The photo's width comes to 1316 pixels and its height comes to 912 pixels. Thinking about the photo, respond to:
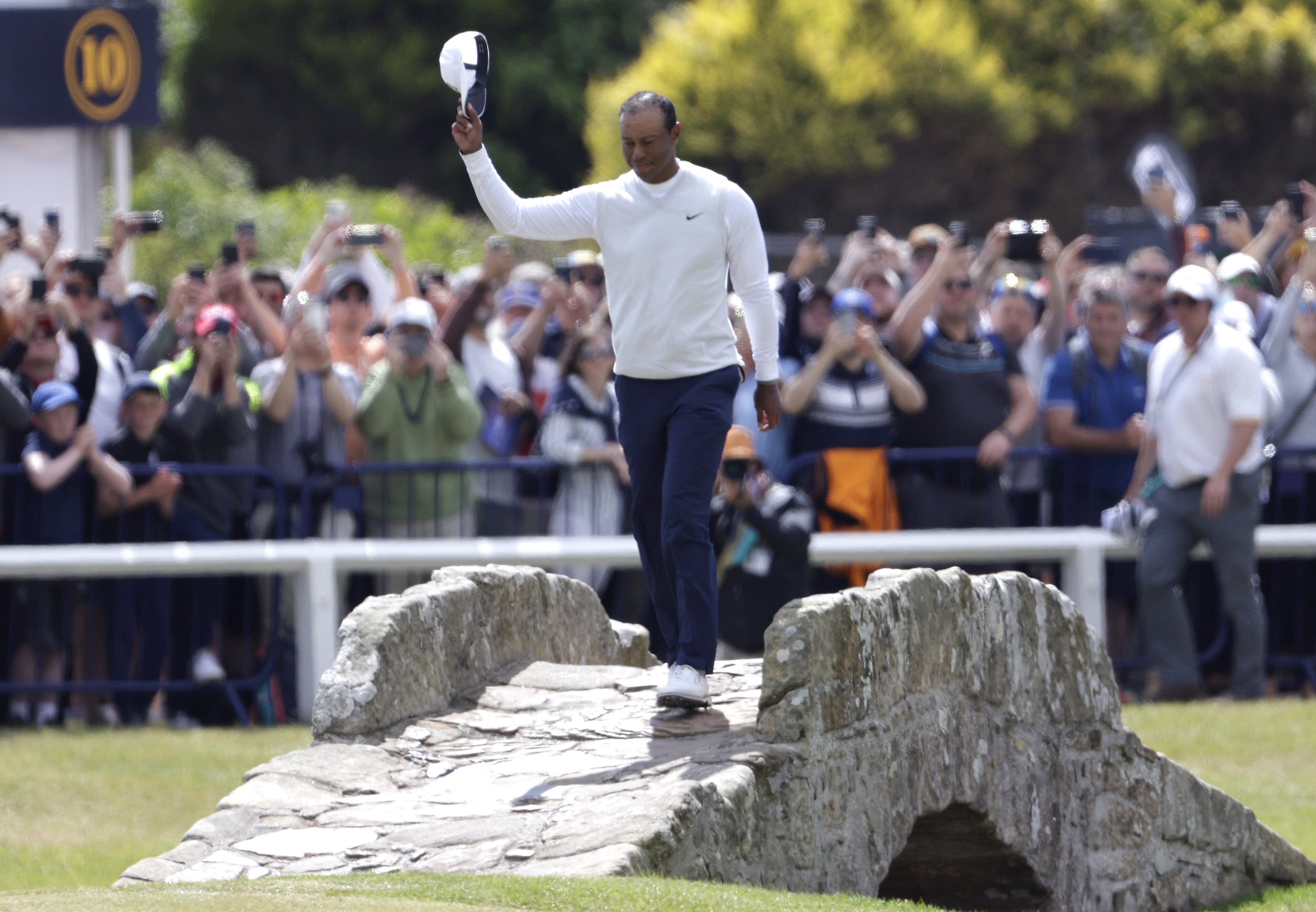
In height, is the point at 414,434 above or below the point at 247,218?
below

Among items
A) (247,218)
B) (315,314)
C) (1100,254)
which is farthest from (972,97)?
(315,314)

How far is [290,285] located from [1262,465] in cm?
591

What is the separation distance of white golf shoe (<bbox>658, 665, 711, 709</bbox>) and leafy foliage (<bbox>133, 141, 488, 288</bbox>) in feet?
64.3

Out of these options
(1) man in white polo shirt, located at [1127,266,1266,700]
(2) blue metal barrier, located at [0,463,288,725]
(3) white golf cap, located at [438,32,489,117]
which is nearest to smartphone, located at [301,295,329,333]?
(2) blue metal barrier, located at [0,463,288,725]

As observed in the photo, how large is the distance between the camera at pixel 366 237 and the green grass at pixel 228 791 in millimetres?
3371

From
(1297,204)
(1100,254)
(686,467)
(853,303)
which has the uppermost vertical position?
(1297,204)

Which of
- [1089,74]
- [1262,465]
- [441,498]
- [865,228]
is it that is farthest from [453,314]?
[1089,74]

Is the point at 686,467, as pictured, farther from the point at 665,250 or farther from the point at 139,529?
the point at 139,529

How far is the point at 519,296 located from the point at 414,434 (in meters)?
2.59

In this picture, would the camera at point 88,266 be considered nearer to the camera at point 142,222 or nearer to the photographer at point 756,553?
the camera at point 142,222

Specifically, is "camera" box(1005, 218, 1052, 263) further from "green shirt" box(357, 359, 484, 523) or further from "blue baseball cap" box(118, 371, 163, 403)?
"blue baseball cap" box(118, 371, 163, 403)

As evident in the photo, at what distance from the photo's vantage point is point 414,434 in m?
11.1

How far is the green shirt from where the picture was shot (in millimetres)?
10992

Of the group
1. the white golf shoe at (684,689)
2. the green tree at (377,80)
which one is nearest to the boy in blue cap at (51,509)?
the white golf shoe at (684,689)
